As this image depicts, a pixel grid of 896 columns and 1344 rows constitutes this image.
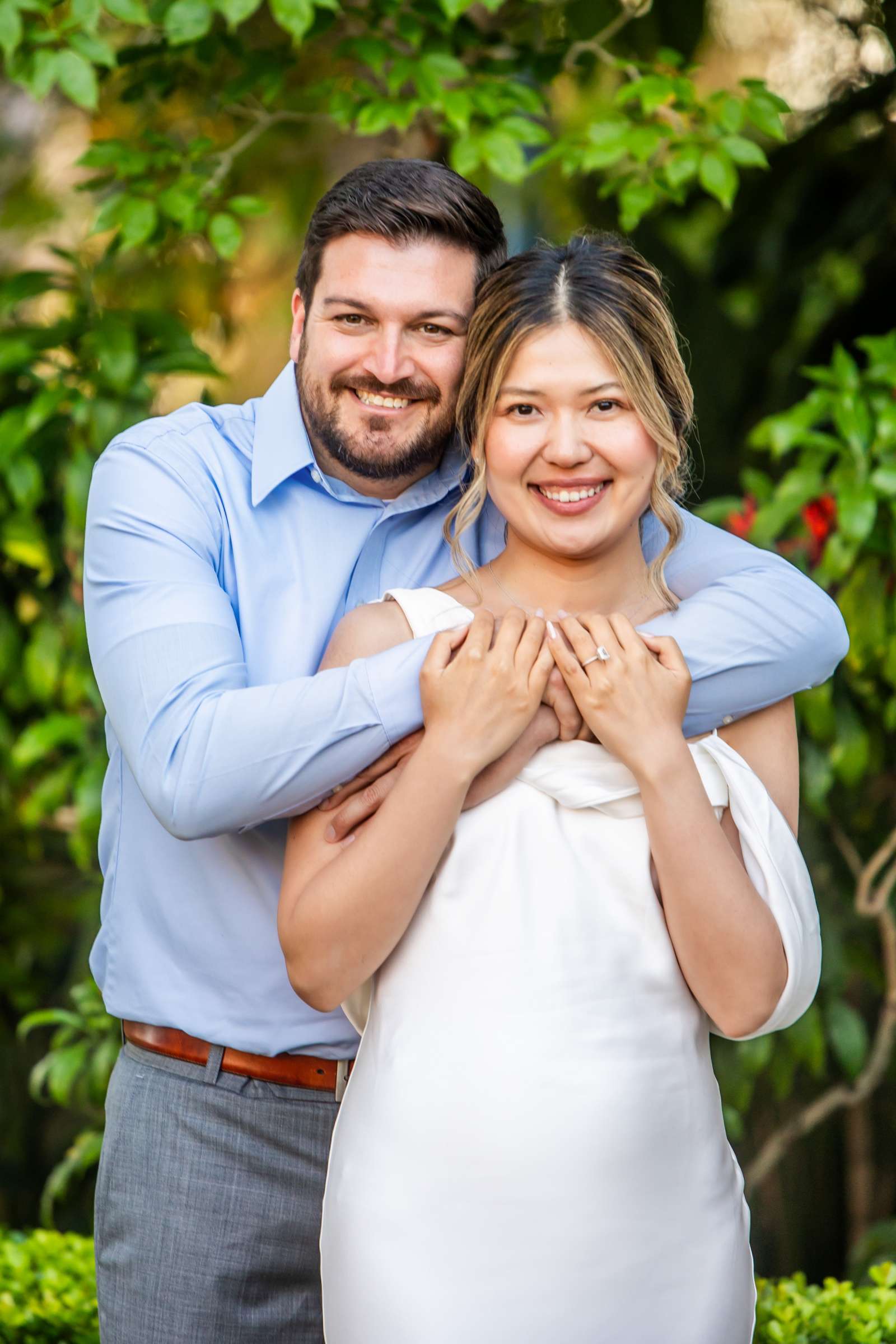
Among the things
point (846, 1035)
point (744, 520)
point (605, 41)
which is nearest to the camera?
point (744, 520)

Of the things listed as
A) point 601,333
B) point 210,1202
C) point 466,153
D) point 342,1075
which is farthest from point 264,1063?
point 466,153

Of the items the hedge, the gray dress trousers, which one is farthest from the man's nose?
the hedge

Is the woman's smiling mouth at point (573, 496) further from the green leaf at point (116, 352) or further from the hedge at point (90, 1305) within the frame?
the hedge at point (90, 1305)

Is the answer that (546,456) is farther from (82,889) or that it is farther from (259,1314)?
(82,889)

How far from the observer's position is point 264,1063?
197 cm

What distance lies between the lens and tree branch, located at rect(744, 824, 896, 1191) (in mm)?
3348

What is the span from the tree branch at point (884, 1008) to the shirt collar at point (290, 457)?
174cm

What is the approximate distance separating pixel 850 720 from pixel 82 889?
84.1 inches

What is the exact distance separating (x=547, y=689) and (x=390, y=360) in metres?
0.58

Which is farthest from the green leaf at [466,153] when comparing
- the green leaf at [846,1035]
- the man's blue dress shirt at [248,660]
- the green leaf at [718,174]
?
the green leaf at [846,1035]

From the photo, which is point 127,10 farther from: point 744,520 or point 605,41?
point 744,520

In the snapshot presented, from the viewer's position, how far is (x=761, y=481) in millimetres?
2947

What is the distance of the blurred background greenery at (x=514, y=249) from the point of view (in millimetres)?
2838

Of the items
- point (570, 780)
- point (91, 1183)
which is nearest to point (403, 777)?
point (570, 780)
